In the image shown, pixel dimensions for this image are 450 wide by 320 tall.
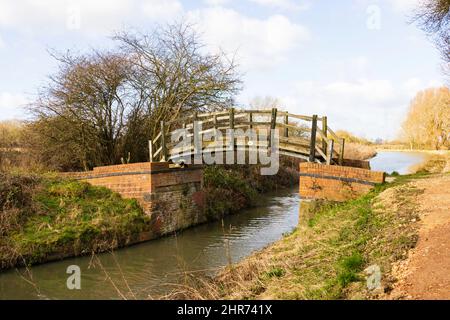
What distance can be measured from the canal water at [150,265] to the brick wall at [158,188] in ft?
1.70

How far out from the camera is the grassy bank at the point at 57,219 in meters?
9.86

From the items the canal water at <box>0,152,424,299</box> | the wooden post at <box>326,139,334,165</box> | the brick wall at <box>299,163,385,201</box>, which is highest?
the wooden post at <box>326,139,334,165</box>

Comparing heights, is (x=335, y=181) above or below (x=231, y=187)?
above

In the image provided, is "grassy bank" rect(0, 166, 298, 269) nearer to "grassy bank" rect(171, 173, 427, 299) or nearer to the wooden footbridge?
the wooden footbridge

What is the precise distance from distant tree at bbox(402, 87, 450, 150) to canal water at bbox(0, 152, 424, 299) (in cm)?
3925

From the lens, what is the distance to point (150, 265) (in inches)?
397

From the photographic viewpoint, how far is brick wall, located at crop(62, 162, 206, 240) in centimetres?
1300

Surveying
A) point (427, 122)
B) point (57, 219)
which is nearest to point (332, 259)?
point (57, 219)

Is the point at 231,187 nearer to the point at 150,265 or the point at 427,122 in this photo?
the point at 150,265

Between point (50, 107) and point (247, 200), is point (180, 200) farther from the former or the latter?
point (50, 107)

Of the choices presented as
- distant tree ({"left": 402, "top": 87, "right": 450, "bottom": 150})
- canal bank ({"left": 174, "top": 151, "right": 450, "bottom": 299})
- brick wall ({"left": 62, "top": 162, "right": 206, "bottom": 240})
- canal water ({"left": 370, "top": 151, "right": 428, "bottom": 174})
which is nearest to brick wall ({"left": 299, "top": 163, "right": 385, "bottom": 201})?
canal bank ({"left": 174, "top": 151, "right": 450, "bottom": 299})

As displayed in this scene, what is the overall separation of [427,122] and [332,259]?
162 feet

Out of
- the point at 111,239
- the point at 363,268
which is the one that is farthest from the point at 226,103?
the point at 363,268

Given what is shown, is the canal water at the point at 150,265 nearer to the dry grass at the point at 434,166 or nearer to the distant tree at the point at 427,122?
the dry grass at the point at 434,166
